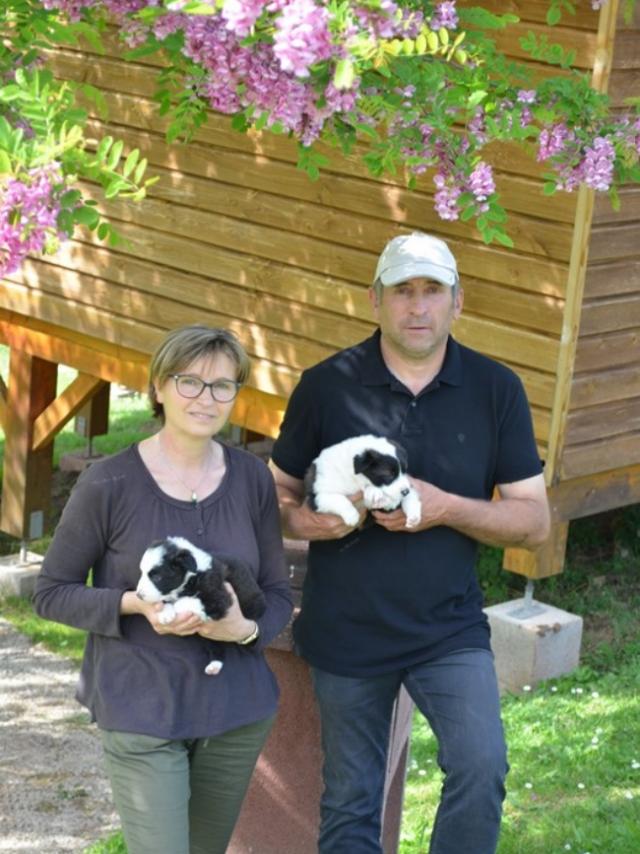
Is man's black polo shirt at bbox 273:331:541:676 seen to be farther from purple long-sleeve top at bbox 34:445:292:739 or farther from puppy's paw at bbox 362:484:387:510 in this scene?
purple long-sleeve top at bbox 34:445:292:739

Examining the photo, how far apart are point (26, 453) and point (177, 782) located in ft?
24.7

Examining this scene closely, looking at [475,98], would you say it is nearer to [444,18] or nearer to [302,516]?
[444,18]

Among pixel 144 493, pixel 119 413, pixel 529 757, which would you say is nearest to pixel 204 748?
pixel 144 493

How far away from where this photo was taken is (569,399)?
770 centimetres

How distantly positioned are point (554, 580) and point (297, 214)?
2734 mm

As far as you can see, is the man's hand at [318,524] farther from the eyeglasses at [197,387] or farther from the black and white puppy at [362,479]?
the eyeglasses at [197,387]

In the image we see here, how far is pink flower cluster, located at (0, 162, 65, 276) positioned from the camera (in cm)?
306

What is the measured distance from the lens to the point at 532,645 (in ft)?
26.8

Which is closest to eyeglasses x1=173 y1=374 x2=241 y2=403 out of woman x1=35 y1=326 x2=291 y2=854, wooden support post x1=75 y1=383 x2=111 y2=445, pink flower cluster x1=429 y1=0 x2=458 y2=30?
woman x1=35 y1=326 x2=291 y2=854

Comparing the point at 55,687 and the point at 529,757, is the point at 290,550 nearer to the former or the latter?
the point at 529,757

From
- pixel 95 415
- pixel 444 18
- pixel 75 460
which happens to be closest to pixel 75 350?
pixel 95 415

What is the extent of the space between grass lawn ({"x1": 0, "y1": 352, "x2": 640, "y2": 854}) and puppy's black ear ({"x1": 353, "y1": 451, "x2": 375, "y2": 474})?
1984 mm

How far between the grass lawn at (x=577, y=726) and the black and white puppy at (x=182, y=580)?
→ 2.17m

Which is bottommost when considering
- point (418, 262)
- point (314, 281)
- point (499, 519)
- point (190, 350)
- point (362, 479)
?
point (314, 281)
